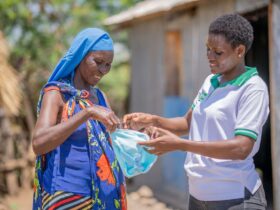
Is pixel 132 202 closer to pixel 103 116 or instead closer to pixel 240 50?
pixel 103 116

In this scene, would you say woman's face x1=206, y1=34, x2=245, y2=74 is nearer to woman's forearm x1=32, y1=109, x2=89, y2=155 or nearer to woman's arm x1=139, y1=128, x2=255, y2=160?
woman's arm x1=139, y1=128, x2=255, y2=160

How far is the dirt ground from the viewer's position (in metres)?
7.26

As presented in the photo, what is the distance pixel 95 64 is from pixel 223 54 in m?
0.68

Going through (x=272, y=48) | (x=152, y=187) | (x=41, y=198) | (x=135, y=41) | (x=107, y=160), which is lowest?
(x=152, y=187)

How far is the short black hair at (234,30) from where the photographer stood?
8.01 feet

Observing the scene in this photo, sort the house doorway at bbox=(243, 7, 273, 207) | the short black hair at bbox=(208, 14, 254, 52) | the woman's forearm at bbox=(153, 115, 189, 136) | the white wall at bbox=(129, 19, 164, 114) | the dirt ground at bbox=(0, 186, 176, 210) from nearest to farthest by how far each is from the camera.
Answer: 1. the short black hair at bbox=(208, 14, 254, 52)
2. the woman's forearm at bbox=(153, 115, 189, 136)
3. the dirt ground at bbox=(0, 186, 176, 210)
4. the house doorway at bbox=(243, 7, 273, 207)
5. the white wall at bbox=(129, 19, 164, 114)

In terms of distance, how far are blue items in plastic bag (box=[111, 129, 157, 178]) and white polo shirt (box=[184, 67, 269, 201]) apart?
367mm

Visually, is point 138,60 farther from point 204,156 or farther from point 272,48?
point 204,156

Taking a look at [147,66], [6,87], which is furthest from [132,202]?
[147,66]

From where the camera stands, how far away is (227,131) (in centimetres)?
244

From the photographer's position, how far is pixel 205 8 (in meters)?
6.87

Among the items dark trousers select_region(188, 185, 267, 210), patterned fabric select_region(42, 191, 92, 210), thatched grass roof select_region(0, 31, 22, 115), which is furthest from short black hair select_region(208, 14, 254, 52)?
thatched grass roof select_region(0, 31, 22, 115)

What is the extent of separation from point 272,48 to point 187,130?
240 centimetres

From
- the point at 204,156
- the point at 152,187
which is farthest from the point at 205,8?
the point at 204,156
